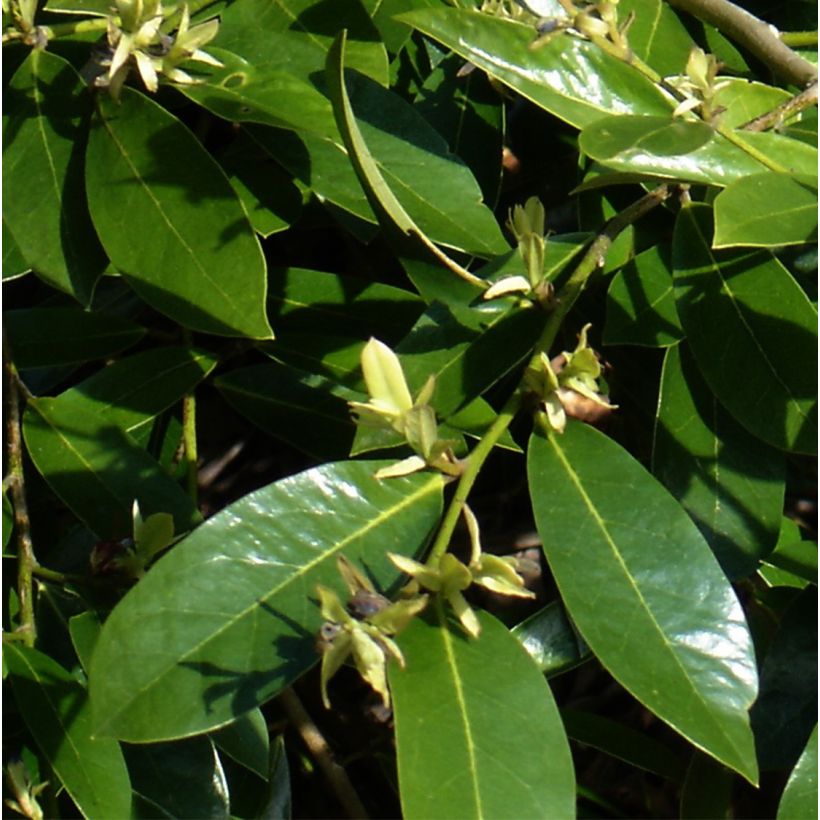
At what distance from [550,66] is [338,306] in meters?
0.33

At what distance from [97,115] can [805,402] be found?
0.61m

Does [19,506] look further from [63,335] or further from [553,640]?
[553,640]

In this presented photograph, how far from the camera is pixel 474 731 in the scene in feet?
2.70

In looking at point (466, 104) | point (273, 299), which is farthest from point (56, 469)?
point (466, 104)

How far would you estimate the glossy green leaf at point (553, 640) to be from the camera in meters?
1.16

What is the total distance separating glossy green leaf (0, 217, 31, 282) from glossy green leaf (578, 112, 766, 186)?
500 mm

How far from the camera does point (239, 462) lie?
1.72 metres

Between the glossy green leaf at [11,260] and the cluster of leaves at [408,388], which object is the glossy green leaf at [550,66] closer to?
the cluster of leaves at [408,388]

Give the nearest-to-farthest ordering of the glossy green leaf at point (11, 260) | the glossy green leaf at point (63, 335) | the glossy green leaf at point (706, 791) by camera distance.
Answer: the glossy green leaf at point (11, 260)
the glossy green leaf at point (63, 335)
the glossy green leaf at point (706, 791)

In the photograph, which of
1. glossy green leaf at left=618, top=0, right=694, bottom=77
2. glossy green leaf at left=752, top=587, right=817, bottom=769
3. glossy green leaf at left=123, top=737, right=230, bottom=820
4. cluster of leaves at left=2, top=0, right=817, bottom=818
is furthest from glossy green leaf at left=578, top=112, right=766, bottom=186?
glossy green leaf at left=123, top=737, right=230, bottom=820

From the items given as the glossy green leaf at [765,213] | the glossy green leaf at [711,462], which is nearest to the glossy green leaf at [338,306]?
the glossy green leaf at [711,462]

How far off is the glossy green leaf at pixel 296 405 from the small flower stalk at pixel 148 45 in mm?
342

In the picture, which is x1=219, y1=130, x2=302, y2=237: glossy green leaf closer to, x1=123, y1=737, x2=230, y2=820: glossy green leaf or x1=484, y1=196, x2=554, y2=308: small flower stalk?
x1=484, y1=196, x2=554, y2=308: small flower stalk

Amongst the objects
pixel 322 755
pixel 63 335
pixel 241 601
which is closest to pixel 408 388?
pixel 241 601
